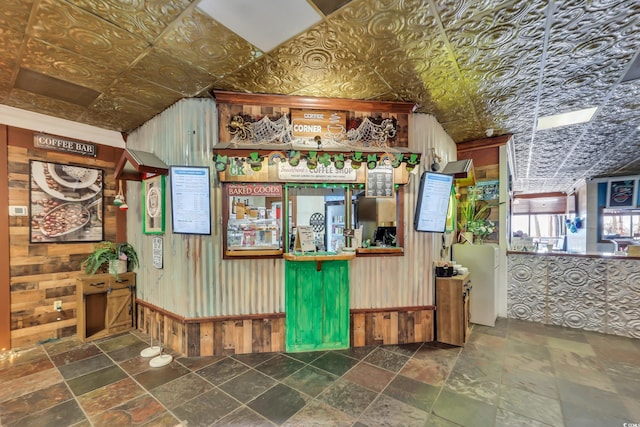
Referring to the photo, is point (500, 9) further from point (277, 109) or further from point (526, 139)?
point (526, 139)

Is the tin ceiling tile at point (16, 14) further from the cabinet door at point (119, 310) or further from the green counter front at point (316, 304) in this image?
the cabinet door at point (119, 310)

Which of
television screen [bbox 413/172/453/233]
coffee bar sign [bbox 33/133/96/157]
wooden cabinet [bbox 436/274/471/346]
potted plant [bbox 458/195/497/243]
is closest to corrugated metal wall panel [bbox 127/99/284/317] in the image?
coffee bar sign [bbox 33/133/96/157]

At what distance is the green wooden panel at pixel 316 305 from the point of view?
10.6 ft

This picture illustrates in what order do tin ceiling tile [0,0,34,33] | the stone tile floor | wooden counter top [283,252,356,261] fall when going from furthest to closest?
wooden counter top [283,252,356,261]
the stone tile floor
tin ceiling tile [0,0,34,33]

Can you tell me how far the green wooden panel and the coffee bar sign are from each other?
3476 millimetres

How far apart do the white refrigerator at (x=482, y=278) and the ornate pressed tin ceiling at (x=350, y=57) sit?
6.56ft

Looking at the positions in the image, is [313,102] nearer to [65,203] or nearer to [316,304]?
[316,304]

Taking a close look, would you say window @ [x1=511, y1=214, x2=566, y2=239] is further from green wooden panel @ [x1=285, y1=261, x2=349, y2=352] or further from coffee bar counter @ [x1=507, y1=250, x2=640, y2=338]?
green wooden panel @ [x1=285, y1=261, x2=349, y2=352]

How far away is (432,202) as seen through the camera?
3541 mm

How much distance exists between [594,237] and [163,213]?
12.3m

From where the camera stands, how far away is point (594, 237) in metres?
8.64

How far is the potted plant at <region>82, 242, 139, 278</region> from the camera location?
372 cm

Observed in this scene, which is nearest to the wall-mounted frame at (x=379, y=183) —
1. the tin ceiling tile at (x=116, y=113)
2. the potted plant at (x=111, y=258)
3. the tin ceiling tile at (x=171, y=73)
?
the tin ceiling tile at (x=171, y=73)

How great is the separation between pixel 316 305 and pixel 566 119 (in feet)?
14.7
